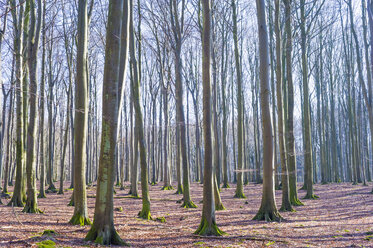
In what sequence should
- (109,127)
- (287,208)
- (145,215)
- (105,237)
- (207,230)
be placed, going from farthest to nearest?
(287,208)
(145,215)
(207,230)
(109,127)
(105,237)

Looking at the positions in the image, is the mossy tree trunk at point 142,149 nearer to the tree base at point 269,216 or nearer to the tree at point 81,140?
the tree at point 81,140

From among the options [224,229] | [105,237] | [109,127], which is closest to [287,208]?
[224,229]

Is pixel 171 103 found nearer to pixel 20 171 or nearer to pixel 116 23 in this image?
pixel 20 171

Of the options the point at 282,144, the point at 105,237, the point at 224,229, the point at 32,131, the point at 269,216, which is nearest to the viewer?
the point at 105,237

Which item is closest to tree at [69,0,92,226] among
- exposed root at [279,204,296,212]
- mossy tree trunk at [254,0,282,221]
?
mossy tree trunk at [254,0,282,221]

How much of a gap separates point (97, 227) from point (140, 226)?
2.32m

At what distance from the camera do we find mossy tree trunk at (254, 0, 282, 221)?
8.89m

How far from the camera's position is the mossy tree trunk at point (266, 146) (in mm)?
8891

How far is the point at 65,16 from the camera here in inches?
630

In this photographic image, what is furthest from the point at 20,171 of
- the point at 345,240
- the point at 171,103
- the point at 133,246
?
the point at 171,103

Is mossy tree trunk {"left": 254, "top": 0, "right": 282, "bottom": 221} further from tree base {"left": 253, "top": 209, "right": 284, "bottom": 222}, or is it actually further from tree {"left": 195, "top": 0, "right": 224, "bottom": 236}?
tree {"left": 195, "top": 0, "right": 224, "bottom": 236}

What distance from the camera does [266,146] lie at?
8.91 meters

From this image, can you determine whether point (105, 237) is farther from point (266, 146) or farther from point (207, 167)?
point (266, 146)

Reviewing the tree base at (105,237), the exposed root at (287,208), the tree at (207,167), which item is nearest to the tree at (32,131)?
the tree base at (105,237)
